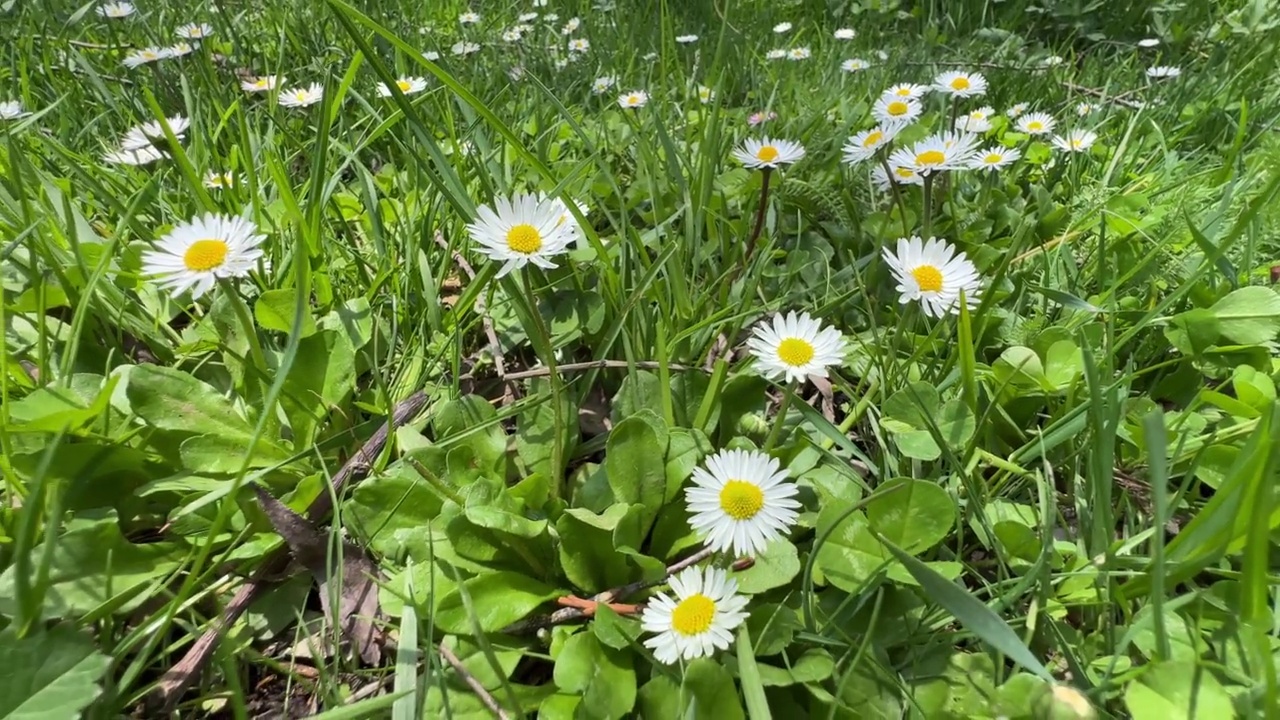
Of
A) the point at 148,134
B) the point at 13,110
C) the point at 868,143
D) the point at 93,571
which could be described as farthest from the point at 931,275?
the point at 13,110

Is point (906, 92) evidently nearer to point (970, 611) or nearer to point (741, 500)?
point (741, 500)

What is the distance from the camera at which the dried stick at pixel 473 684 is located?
2.81ft

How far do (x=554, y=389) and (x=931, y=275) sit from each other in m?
0.59

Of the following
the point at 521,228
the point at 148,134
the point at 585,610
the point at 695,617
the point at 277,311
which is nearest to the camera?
the point at 695,617

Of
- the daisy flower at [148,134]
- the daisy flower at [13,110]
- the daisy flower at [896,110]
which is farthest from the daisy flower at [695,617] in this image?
the daisy flower at [13,110]

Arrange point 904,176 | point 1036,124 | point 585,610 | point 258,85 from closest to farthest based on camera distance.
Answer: point 585,610, point 904,176, point 1036,124, point 258,85

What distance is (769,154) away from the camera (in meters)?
1.45

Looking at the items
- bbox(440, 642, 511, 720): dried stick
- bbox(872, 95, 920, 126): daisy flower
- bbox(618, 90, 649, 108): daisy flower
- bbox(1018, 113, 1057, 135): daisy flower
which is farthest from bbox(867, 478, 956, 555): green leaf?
bbox(618, 90, 649, 108): daisy flower

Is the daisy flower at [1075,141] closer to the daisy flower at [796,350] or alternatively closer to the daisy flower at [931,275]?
the daisy flower at [931,275]

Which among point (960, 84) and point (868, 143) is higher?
point (960, 84)

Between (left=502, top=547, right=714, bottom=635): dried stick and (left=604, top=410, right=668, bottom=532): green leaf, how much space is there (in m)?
0.08

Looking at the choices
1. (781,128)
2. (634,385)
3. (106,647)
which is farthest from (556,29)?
(106,647)

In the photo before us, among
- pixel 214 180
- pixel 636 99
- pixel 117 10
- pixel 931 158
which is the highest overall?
pixel 117 10

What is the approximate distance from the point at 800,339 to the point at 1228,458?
0.56m
